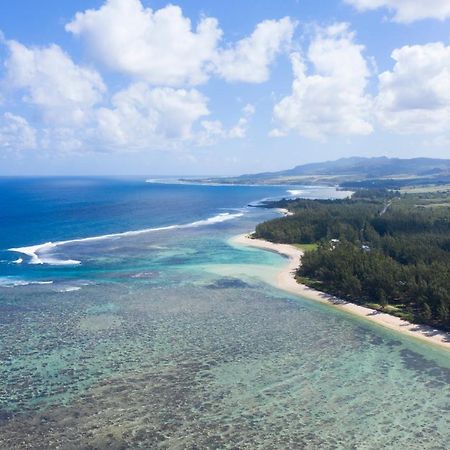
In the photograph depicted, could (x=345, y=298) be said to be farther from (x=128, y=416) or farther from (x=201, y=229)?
(x=201, y=229)

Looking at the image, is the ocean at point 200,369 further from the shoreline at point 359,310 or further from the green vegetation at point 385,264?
the green vegetation at point 385,264

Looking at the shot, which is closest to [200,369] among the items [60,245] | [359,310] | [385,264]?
[359,310]

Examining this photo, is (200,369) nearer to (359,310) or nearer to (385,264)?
(359,310)

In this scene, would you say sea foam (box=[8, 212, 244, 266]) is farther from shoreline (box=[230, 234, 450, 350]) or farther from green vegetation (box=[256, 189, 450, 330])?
shoreline (box=[230, 234, 450, 350])

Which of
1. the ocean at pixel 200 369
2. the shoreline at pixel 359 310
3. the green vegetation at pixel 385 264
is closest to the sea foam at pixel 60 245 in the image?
the ocean at pixel 200 369

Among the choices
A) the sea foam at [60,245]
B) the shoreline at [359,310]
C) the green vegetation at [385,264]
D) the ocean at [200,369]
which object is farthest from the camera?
the sea foam at [60,245]

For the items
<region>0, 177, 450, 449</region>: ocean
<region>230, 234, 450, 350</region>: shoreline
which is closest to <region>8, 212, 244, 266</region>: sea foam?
<region>0, 177, 450, 449</region>: ocean

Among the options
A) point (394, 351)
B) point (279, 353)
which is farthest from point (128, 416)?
point (394, 351)

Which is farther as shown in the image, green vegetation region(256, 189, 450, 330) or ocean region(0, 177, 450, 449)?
green vegetation region(256, 189, 450, 330)

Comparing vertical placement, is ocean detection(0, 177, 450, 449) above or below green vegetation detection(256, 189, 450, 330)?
below

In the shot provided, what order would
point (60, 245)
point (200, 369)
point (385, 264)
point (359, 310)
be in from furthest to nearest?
1. point (60, 245)
2. point (385, 264)
3. point (359, 310)
4. point (200, 369)
